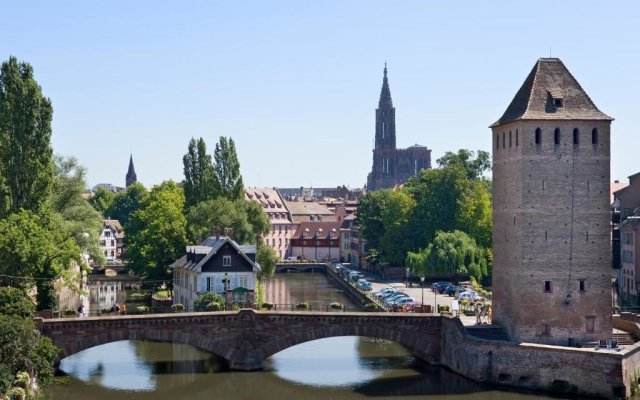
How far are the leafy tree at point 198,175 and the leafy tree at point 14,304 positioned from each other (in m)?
46.1

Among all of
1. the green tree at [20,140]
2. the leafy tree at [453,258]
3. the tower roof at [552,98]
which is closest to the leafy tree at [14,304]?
the green tree at [20,140]

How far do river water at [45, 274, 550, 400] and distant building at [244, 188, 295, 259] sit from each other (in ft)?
294

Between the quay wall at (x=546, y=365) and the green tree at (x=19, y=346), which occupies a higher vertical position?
the green tree at (x=19, y=346)

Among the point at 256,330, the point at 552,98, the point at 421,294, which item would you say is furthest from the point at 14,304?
the point at 421,294

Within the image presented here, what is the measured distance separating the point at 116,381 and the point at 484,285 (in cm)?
5331

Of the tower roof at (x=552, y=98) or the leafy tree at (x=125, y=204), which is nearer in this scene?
the tower roof at (x=552, y=98)

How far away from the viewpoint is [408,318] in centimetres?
6306

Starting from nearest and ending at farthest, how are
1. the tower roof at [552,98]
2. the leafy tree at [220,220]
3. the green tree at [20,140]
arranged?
the tower roof at [552,98] → the green tree at [20,140] → the leafy tree at [220,220]

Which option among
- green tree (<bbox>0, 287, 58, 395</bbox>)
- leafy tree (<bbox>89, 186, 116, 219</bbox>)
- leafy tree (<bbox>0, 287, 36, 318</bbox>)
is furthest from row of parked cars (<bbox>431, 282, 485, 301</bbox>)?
leafy tree (<bbox>89, 186, 116, 219</bbox>)

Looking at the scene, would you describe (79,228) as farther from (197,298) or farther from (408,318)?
(408,318)

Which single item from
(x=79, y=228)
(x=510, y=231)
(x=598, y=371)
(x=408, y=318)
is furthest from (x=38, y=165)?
(x=598, y=371)

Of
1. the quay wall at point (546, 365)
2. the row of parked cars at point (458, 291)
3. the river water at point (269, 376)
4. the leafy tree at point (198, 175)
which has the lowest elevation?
the river water at point (269, 376)

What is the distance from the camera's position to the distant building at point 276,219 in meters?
165

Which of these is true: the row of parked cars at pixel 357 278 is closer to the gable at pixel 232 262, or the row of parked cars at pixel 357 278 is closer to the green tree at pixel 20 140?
the gable at pixel 232 262
